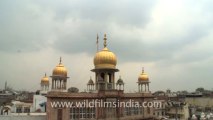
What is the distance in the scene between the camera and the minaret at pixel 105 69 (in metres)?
31.8

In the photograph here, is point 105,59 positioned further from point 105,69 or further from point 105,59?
point 105,69

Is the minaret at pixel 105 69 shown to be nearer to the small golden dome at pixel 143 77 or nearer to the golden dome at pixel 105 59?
the golden dome at pixel 105 59

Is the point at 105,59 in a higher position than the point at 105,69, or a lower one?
higher

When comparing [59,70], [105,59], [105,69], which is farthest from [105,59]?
[59,70]

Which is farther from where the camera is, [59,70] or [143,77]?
[143,77]

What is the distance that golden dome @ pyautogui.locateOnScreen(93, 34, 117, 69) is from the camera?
32219 mm

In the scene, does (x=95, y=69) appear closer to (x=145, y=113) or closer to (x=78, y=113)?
(x=78, y=113)

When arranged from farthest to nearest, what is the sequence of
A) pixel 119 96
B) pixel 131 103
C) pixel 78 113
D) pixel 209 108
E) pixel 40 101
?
pixel 209 108 → pixel 40 101 → pixel 131 103 → pixel 119 96 → pixel 78 113

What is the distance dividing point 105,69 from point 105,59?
1284 mm

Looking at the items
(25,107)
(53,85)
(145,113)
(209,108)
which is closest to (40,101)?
(25,107)

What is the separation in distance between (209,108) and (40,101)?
42169 mm

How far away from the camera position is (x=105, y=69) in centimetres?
3212

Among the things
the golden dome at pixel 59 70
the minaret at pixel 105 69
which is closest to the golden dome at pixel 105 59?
the minaret at pixel 105 69

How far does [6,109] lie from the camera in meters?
37.4
